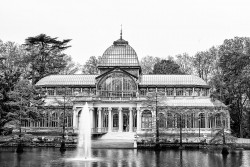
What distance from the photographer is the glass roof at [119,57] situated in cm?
8438

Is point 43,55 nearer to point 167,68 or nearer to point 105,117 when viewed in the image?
point 105,117

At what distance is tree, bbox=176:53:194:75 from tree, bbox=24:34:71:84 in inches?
1219

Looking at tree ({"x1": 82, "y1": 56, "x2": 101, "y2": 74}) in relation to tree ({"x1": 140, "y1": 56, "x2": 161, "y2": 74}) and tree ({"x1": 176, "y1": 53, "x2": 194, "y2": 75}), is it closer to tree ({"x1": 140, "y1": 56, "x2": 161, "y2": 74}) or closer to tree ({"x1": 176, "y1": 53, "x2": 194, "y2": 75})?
tree ({"x1": 140, "y1": 56, "x2": 161, "y2": 74})

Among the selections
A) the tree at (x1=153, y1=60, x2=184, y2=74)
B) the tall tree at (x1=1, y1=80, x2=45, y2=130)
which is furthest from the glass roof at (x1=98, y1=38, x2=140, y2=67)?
the tall tree at (x1=1, y1=80, x2=45, y2=130)

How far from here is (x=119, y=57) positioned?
279ft

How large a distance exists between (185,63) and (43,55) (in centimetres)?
3781

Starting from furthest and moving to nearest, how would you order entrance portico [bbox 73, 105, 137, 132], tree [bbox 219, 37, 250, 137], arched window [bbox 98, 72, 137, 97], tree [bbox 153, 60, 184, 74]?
tree [bbox 153, 60, 184, 74]
arched window [bbox 98, 72, 137, 97]
entrance portico [bbox 73, 105, 137, 132]
tree [bbox 219, 37, 250, 137]

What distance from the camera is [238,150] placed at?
59.3 m

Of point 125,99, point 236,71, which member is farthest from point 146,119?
point 236,71

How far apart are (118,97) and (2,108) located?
22639mm

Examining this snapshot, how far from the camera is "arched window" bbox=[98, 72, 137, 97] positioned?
264ft

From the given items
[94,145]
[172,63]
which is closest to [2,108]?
[94,145]

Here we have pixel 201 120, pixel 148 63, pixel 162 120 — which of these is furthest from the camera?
pixel 148 63

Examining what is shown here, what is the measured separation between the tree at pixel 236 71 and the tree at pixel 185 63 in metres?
25.6
